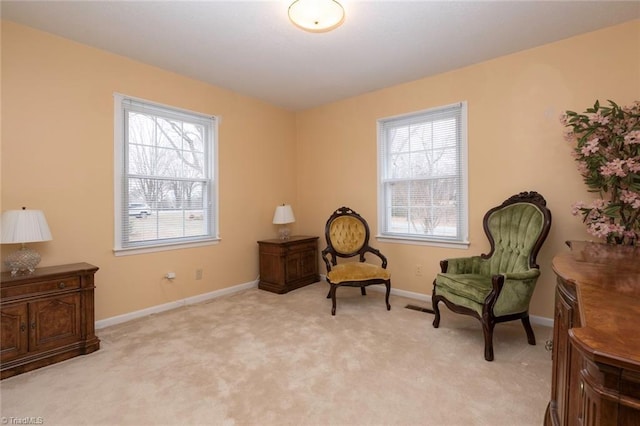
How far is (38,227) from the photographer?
244 centimetres

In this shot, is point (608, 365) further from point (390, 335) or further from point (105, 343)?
point (105, 343)

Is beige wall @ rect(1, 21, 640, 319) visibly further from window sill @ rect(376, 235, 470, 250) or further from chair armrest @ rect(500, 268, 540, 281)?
chair armrest @ rect(500, 268, 540, 281)

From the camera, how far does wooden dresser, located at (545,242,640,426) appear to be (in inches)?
29.3

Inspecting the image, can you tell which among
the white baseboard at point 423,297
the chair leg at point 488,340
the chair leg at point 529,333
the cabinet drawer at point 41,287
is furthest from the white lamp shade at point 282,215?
the chair leg at point 529,333

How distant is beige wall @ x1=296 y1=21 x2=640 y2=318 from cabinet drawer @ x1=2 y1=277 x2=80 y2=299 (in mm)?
3293

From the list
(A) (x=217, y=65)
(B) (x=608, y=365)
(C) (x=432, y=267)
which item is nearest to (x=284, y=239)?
(C) (x=432, y=267)

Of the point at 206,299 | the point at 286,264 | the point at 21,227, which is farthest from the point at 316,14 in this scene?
the point at 206,299

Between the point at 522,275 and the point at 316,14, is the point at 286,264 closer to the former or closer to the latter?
the point at 522,275

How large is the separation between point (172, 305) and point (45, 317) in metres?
1.34

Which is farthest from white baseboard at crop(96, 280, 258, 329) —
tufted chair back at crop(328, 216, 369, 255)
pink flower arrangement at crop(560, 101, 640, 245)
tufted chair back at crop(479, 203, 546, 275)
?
pink flower arrangement at crop(560, 101, 640, 245)

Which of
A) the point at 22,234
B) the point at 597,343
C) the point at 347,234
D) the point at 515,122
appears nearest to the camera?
the point at 597,343

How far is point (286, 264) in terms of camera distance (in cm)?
430

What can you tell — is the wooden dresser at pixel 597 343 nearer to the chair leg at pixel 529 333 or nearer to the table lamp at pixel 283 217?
the chair leg at pixel 529 333

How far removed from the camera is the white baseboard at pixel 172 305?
3.16 m
